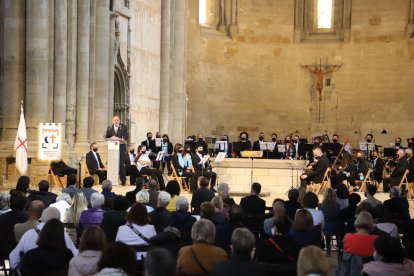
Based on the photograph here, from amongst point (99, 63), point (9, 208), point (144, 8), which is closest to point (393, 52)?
point (144, 8)

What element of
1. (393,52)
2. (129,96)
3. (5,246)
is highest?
(393,52)

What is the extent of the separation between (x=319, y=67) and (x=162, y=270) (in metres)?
28.0

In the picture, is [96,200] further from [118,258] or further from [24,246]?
[118,258]

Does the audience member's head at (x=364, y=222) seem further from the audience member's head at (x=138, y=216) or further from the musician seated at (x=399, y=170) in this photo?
the musician seated at (x=399, y=170)

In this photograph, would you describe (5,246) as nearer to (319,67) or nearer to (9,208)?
(9,208)

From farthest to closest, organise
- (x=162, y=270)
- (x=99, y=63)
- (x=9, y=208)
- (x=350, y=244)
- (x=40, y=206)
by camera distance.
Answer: (x=99, y=63)
(x=9, y=208)
(x=40, y=206)
(x=350, y=244)
(x=162, y=270)

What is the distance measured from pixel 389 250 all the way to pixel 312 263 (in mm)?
1000

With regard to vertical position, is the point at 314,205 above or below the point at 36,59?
below

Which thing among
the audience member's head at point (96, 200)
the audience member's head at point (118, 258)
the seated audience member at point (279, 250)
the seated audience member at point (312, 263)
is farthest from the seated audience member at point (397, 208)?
the audience member's head at point (118, 258)

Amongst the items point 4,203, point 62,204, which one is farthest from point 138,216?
point 62,204

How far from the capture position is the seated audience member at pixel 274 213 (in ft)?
30.2

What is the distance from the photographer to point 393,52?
32.0 meters

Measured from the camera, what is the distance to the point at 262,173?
73.2ft

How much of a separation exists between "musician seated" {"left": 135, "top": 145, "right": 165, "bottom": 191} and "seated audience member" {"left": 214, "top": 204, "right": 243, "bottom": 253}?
11456 millimetres
